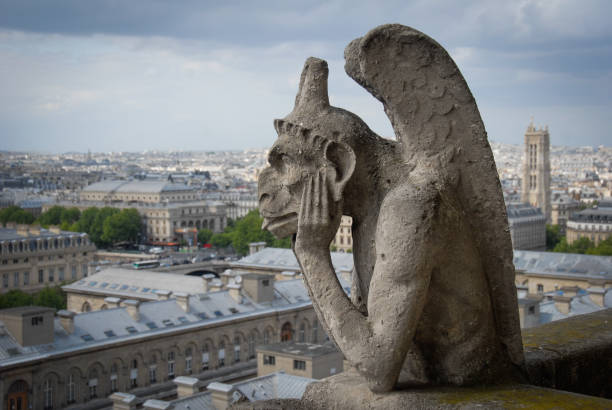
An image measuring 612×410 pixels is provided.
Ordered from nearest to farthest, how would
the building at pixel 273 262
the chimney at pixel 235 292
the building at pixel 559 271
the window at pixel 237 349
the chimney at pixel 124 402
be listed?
the chimney at pixel 124 402 → the window at pixel 237 349 → the chimney at pixel 235 292 → the building at pixel 559 271 → the building at pixel 273 262

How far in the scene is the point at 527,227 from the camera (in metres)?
106

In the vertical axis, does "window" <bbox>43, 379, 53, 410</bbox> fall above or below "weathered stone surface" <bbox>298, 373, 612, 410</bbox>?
below

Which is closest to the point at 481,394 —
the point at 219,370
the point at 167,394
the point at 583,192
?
the point at 167,394

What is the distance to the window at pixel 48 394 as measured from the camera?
101 ft

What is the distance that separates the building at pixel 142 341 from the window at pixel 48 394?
2 centimetres

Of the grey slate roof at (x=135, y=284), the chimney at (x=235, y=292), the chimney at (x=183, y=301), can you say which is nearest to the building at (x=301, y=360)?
the chimney at (x=183, y=301)

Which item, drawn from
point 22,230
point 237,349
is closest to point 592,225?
point 22,230

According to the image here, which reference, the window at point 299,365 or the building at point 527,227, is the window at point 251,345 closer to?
the window at point 299,365

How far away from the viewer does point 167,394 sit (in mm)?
34250

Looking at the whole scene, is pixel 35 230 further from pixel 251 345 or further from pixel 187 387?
pixel 187 387

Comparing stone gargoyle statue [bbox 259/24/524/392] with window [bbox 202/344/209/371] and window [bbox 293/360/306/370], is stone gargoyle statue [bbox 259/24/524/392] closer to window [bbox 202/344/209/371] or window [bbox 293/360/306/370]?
window [bbox 293/360/306/370]

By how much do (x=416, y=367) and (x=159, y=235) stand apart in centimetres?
12684

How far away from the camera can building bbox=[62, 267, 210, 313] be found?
158ft

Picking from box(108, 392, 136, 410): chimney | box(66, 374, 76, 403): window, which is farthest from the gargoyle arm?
box(66, 374, 76, 403): window
